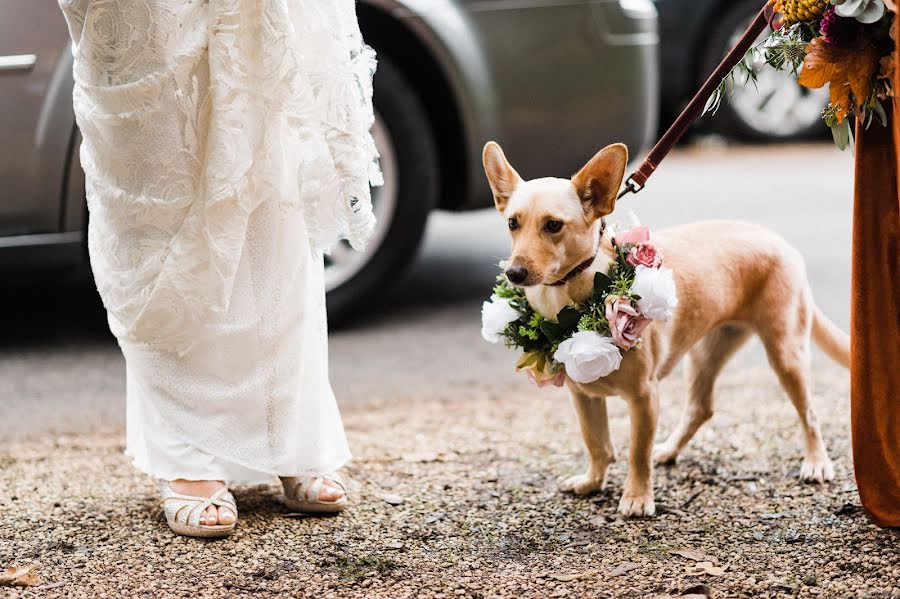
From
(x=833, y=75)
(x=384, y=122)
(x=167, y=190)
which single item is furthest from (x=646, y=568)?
(x=384, y=122)

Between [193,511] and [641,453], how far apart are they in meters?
1.19

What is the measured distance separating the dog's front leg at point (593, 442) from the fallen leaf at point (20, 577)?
4.69ft

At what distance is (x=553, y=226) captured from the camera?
9.00 feet

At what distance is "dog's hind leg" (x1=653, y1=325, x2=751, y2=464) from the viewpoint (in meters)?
3.36

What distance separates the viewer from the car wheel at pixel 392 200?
15.3ft

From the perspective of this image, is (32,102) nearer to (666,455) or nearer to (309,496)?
(309,496)

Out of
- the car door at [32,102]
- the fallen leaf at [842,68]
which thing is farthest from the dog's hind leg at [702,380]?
the car door at [32,102]

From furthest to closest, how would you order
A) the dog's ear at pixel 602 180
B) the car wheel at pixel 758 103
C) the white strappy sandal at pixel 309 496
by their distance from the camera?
the car wheel at pixel 758 103, the white strappy sandal at pixel 309 496, the dog's ear at pixel 602 180

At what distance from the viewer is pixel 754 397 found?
402 centimetres

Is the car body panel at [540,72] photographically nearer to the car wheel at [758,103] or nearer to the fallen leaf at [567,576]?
the fallen leaf at [567,576]

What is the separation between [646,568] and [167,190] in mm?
1489

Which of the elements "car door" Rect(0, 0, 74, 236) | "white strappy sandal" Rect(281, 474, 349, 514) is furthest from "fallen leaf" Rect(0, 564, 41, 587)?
"car door" Rect(0, 0, 74, 236)

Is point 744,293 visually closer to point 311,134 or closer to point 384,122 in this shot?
point 311,134

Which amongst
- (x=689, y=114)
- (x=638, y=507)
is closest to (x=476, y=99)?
(x=689, y=114)
